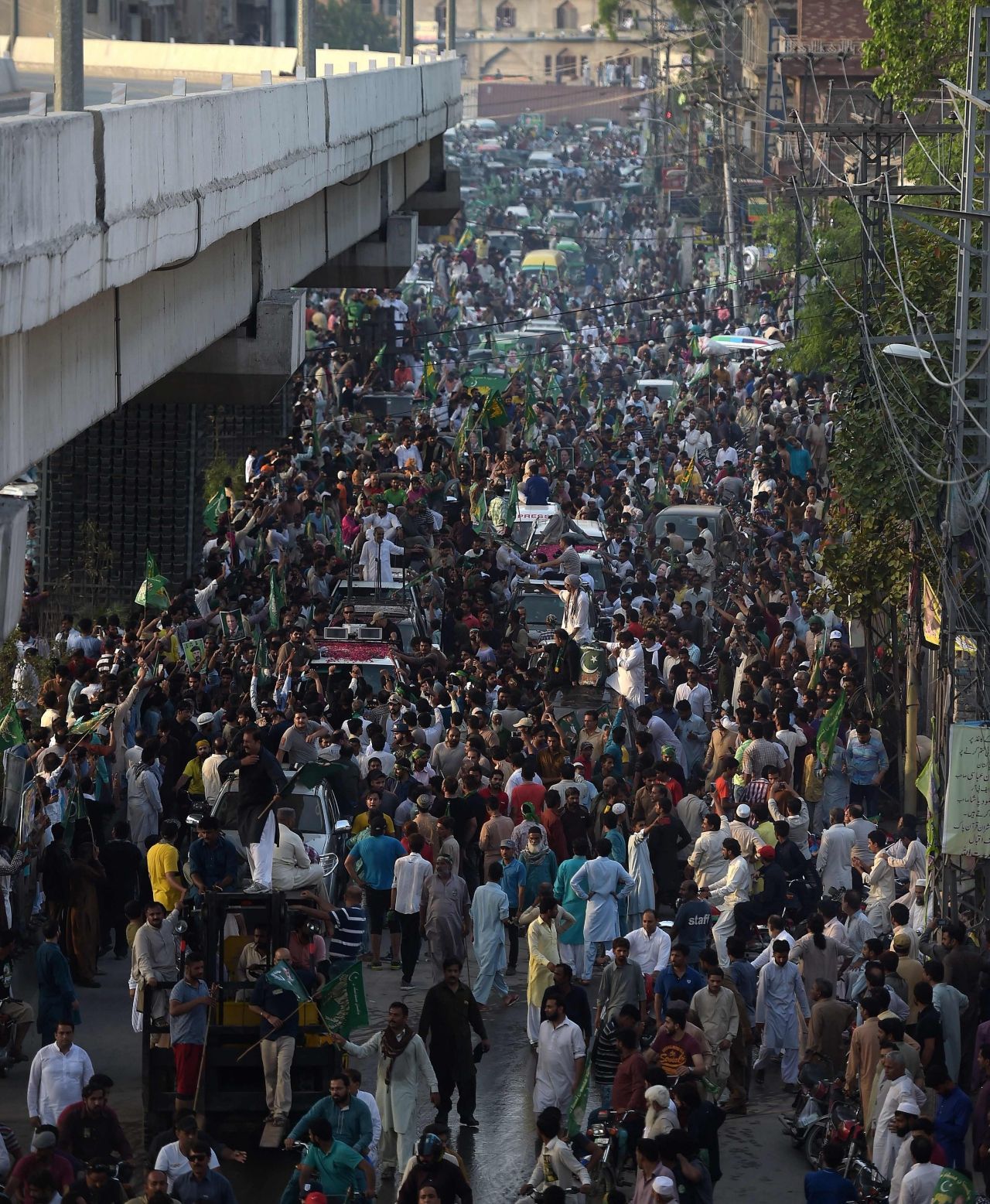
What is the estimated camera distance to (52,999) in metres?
13.5

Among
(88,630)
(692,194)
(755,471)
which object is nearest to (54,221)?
(88,630)

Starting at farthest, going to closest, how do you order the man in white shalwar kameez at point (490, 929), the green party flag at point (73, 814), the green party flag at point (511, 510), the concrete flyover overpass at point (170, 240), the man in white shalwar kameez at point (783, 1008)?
the green party flag at point (511, 510)
the green party flag at point (73, 814)
the man in white shalwar kameez at point (490, 929)
the man in white shalwar kameez at point (783, 1008)
the concrete flyover overpass at point (170, 240)

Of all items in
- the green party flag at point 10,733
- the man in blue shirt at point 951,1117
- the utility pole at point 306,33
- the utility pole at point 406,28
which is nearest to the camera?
the man in blue shirt at point 951,1117

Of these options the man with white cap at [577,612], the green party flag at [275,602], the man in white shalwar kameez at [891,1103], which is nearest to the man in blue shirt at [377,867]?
the man in white shalwar kameez at [891,1103]

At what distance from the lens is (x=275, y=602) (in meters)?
22.4

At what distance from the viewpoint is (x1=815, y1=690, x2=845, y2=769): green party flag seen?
18.1m

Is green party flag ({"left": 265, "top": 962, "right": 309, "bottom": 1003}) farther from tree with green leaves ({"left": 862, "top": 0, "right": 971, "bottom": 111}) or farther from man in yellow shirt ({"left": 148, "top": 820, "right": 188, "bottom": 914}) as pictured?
tree with green leaves ({"left": 862, "top": 0, "right": 971, "bottom": 111})

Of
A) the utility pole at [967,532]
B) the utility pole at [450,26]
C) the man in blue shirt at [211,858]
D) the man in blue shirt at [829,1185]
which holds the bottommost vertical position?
the man in blue shirt at [829,1185]

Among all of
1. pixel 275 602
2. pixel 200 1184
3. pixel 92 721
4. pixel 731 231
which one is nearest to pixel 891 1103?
Answer: pixel 200 1184

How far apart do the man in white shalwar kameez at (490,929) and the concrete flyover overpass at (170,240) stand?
3.72 m

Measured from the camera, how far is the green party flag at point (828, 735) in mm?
18141

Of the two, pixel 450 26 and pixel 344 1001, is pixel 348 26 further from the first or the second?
pixel 344 1001

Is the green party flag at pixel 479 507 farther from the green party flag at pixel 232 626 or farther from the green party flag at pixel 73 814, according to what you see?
the green party flag at pixel 73 814

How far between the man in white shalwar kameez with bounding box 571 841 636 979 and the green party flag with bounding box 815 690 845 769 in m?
3.64
